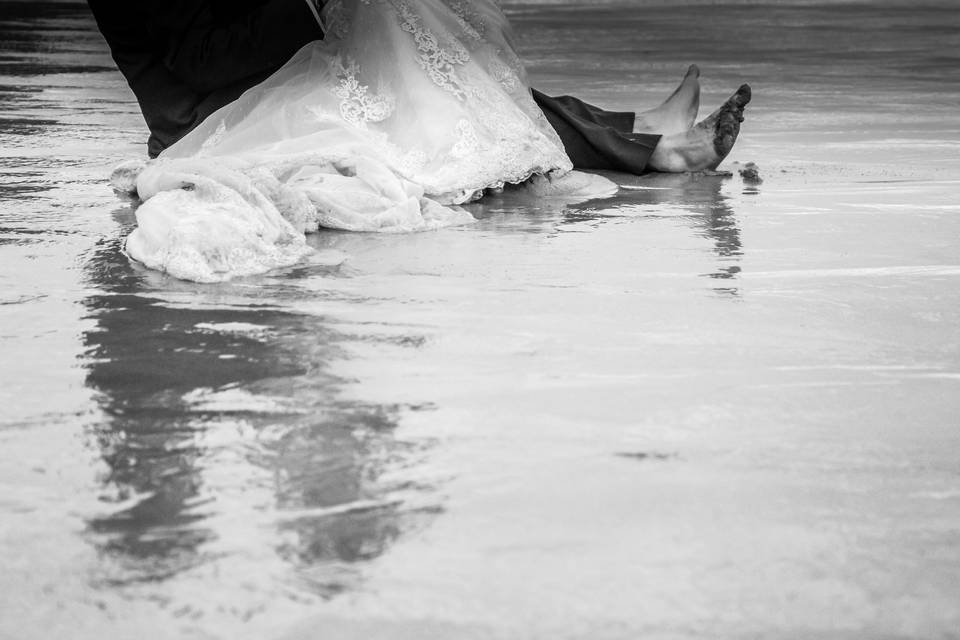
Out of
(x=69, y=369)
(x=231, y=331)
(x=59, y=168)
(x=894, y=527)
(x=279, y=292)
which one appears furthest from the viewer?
(x=59, y=168)

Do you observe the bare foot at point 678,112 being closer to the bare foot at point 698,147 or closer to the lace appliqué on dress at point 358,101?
the bare foot at point 698,147

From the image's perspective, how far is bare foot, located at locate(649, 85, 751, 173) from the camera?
4.09 meters

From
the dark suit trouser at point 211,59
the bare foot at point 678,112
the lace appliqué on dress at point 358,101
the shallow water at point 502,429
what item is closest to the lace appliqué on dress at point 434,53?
the lace appliqué on dress at point 358,101

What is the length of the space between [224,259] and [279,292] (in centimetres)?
23

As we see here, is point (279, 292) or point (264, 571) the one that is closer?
point (264, 571)

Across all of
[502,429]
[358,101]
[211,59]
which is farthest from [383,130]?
[502,429]

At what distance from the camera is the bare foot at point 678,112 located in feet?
13.9

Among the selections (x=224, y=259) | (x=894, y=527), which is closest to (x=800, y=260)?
(x=224, y=259)

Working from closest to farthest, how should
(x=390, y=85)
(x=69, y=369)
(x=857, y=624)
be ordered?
(x=857, y=624)
(x=69, y=369)
(x=390, y=85)

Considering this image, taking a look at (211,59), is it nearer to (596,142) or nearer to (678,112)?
(596,142)

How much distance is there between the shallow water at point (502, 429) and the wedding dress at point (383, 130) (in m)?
0.15

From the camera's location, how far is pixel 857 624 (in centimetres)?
134

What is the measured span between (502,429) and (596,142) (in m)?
2.47

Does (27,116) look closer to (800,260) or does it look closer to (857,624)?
(800,260)
